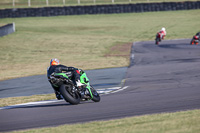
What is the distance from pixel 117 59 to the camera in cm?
2241

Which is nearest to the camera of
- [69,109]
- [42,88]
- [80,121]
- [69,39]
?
[80,121]

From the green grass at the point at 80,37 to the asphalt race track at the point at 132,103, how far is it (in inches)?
230

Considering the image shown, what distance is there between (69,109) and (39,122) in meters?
1.38

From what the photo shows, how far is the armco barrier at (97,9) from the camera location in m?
41.5

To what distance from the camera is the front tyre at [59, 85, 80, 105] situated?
9078 mm

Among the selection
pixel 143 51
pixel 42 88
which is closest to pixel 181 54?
pixel 143 51

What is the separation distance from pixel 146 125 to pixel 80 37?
1089 inches

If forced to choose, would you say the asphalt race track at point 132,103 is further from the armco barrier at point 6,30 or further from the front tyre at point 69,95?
the armco barrier at point 6,30

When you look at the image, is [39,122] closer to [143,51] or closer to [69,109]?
[69,109]

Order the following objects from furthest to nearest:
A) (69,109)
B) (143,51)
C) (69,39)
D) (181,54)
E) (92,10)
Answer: (92,10) → (69,39) → (143,51) → (181,54) → (69,109)

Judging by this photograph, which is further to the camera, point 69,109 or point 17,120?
point 69,109

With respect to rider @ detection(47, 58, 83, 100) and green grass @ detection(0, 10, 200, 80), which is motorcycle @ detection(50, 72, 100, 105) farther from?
green grass @ detection(0, 10, 200, 80)

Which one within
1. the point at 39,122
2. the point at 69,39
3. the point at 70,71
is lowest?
the point at 69,39

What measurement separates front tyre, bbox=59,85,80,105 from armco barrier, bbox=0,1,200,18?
109 ft
